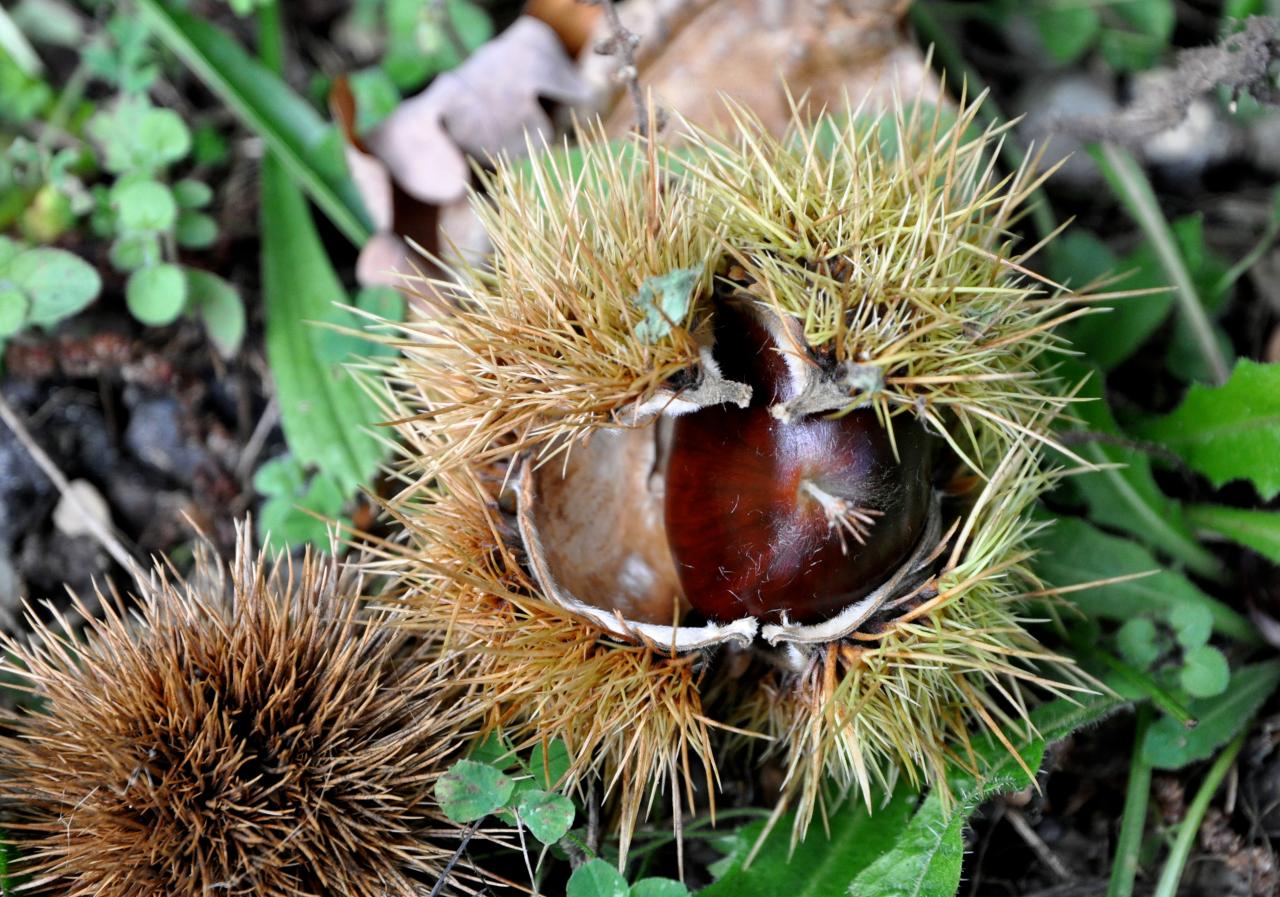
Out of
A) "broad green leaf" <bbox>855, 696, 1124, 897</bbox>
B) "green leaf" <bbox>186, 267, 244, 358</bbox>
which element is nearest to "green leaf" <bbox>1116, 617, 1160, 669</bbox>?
"broad green leaf" <bbox>855, 696, 1124, 897</bbox>

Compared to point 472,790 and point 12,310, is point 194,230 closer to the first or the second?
point 12,310

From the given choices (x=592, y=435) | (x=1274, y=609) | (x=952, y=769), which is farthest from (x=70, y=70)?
(x=1274, y=609)

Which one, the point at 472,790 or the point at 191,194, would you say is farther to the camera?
the point at 191,194

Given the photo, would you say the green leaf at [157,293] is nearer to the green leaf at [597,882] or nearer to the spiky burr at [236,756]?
the spiky burr at [236,756]

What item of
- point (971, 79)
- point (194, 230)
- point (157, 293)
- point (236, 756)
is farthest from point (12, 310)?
point (971, 79)

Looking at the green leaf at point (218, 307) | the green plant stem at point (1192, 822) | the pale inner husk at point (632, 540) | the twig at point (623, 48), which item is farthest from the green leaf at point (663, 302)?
the green plant stem at point (1192, 822)

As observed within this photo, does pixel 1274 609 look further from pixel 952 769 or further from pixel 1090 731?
pixel 952 769

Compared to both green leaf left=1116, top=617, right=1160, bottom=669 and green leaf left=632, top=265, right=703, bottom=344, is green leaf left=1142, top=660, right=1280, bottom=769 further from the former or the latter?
green leaf left=632, top=265, right=703, bottom=344
